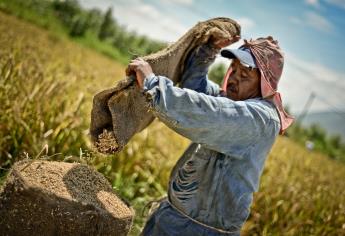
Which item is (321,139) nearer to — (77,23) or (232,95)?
(77,23)

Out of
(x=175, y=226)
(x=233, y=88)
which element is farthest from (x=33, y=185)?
(x=233, y=88)

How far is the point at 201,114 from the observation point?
5.66ft

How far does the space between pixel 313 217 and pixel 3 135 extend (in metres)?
4.04

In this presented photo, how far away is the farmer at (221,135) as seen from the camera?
1.74 m

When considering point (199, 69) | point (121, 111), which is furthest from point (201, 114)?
point (199, 69)

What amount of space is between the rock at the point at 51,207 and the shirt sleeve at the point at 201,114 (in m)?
0.52

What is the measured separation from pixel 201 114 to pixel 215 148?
24 centimetres

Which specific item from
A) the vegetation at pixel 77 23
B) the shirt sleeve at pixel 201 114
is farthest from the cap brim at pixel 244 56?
the vegetation at pixel 77 23

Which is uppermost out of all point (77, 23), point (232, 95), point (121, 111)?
point (232, 95)

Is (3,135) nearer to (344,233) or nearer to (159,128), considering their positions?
(159,128)

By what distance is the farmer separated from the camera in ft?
5.70

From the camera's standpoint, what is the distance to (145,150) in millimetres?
5027

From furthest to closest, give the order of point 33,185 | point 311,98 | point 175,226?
1. point 311,98
2. point 175,226
3. point 33,185

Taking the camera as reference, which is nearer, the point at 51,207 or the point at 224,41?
the point at 51,207
